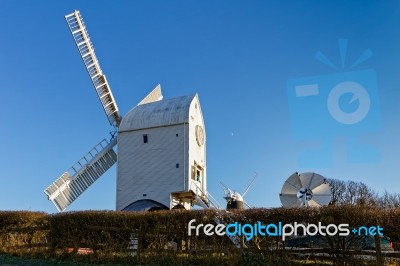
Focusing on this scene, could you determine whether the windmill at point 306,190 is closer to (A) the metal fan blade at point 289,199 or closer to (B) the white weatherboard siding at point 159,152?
(A) the metal fan blade at point 289,199

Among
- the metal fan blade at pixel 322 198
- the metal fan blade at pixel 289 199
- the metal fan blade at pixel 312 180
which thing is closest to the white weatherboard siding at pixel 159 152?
the metal fan blade at pixel 289 199

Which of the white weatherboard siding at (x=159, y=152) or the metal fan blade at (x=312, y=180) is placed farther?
the white weatherboard siding at (x=159, y=152)

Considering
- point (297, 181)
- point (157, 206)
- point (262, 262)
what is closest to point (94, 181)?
point (157, 206)

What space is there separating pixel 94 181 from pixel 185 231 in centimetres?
1737

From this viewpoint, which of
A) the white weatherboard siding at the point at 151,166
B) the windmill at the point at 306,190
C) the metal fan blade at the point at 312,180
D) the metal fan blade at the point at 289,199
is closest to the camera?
the windmill at the point at 306,190

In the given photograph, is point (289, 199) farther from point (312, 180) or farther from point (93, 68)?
point (93, 68)

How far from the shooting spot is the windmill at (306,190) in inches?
731

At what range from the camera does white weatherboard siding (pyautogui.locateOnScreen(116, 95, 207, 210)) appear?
22.8m

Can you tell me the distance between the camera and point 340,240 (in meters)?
10.2

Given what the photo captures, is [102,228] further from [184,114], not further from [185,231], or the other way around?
[184,114]

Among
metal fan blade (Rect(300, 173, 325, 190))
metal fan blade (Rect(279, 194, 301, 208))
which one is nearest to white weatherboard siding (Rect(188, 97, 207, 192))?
metal fan blade (Rect(279, 194, 301, 208))

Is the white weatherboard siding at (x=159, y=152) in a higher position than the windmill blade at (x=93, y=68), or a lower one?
lower

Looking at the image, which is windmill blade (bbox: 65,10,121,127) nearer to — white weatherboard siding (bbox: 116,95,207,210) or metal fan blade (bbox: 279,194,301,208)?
white weatherboard siding (bbox: 116,95,207,210)

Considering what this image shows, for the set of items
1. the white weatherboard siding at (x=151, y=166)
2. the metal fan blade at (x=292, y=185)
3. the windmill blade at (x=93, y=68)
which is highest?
the windmill blade at (x=93, y=68)
